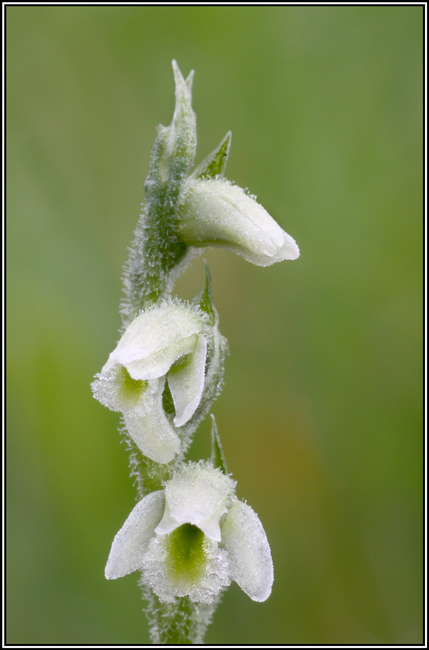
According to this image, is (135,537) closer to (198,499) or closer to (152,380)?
(198,499)

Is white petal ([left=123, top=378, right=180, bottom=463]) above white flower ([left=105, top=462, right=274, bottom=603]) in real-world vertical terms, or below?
above

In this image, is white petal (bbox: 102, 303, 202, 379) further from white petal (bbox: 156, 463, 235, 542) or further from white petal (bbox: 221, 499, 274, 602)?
white petal (bbox: 221, 499, 274, 602)

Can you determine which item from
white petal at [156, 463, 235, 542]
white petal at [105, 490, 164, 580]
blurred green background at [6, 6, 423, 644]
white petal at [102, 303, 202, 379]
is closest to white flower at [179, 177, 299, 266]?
white petal at [102, 303, 202, 379]

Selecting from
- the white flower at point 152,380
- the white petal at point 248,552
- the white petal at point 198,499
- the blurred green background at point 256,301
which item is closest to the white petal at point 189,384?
the white flower at point 152,380

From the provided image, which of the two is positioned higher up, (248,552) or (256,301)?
(256,301)

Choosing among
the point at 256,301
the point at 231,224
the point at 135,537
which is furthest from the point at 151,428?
Answer: the point at 256,301

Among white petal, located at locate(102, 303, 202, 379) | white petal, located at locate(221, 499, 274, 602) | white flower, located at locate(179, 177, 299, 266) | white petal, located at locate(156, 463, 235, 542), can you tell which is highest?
white flower, located at locate(179, 177, 299, 266)

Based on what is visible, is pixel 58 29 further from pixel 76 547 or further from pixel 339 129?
pixel 76 547
